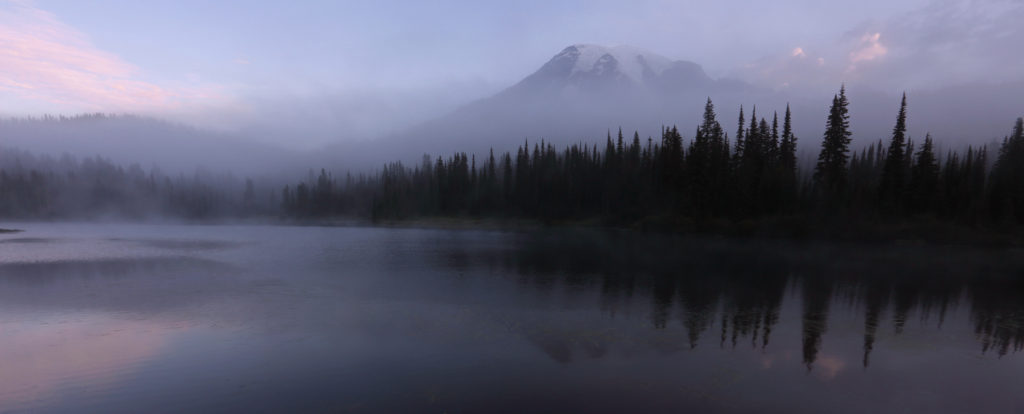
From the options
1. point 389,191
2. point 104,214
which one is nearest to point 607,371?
point 389,191

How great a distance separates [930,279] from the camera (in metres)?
31.9

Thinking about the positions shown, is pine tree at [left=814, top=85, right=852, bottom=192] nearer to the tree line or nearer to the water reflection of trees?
the tree line

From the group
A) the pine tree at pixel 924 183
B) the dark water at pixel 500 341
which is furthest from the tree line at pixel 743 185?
the dark water at pixel 500 341

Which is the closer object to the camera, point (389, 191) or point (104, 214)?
point (389, 191)

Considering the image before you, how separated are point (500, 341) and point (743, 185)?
71.2 meters

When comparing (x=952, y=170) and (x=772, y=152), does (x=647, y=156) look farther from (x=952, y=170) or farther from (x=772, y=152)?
(x=952, y=170)

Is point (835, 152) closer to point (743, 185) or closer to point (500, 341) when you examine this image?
point (743, 185)

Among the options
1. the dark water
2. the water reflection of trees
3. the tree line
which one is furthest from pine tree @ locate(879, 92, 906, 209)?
the dark water

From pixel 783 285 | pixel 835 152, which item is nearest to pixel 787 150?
pixel 835 152

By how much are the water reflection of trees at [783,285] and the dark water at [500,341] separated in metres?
0.21

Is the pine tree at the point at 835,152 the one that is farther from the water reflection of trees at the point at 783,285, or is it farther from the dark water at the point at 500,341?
the dark water at the point at 500,341

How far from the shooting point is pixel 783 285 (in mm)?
28484

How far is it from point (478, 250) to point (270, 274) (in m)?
22.3

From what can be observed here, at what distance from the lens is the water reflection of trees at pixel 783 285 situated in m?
18.5
